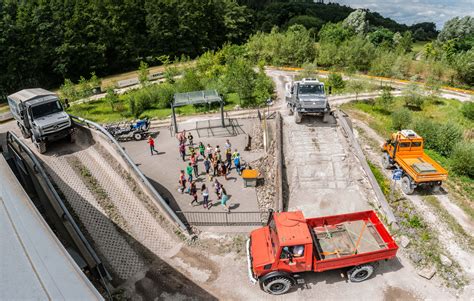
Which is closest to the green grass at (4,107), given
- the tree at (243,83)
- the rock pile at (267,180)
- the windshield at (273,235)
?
the tree at (243,83)

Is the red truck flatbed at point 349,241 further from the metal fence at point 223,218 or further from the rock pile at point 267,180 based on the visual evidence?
the rock pile at point 267,180

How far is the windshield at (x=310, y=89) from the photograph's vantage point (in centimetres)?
2316

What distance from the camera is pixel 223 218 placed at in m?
16.8

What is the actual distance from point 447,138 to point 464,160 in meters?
4.08

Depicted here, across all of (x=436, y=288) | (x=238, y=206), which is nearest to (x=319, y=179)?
(x=238, y=206)

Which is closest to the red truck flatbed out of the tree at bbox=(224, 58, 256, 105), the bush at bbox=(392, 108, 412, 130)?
the bush at bbox=(392, 108, 412, 130)

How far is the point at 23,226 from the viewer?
8734 millimetres

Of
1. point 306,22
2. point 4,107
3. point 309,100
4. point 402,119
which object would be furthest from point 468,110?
point 306,22

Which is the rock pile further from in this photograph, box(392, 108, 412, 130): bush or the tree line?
the tree line

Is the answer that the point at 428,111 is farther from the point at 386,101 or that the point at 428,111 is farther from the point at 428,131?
the point at 428,131

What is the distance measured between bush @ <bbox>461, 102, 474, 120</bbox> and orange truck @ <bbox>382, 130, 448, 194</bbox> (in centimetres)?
1929

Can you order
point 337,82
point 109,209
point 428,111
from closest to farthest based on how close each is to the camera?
1. point 109,209
2. point 428,111
3. point 337,82

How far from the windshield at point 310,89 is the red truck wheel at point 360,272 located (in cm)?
1361

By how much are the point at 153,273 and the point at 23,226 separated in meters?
6.17
